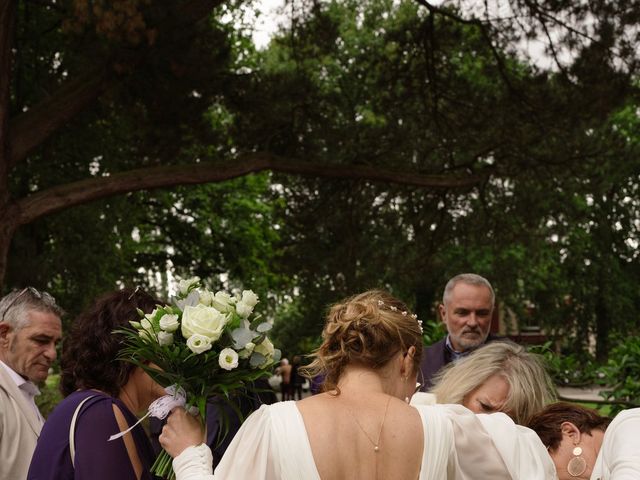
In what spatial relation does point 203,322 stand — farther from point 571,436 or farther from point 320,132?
point 320,132

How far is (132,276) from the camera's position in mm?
20906

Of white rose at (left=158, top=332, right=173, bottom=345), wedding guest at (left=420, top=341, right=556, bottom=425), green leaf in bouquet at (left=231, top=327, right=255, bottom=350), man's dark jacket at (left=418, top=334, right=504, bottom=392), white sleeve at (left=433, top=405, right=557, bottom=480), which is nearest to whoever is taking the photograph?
white sleeve at (left=433, top=405, right=557, bottom=480)

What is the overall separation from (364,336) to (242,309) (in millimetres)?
519

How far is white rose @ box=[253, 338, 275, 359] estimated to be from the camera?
347 centimetres

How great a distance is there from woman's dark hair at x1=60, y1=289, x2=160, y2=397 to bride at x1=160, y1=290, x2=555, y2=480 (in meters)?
0.30

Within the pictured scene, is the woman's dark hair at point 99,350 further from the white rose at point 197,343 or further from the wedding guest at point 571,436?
the wedding guest at point 571,436

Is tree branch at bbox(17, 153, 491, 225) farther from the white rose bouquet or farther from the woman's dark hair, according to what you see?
the white rose bouquet

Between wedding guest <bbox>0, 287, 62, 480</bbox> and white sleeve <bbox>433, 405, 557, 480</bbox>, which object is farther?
wedding guest <bbox>0, 287, 62, 480</bbox>

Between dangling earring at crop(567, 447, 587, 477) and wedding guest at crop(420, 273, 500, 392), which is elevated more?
wedding guest at crop(420, 273, 500, 392)

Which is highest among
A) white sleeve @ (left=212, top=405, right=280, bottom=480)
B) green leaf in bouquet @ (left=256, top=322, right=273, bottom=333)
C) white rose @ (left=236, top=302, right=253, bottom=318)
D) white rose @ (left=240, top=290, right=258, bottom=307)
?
white rose @ (left=240, top=290, right=258, bottom=307)

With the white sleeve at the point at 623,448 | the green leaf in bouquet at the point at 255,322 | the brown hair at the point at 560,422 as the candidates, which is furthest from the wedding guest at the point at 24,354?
the white sleeve at the point at 623,448

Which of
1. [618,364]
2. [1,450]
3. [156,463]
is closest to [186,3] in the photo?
[618,364]

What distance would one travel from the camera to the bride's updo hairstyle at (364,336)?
10.6 ft

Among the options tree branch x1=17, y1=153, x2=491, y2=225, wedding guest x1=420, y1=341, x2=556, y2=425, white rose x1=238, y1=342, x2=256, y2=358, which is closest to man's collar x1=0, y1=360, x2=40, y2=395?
white rose x1=238, y1=342, x2=256, y2=358
